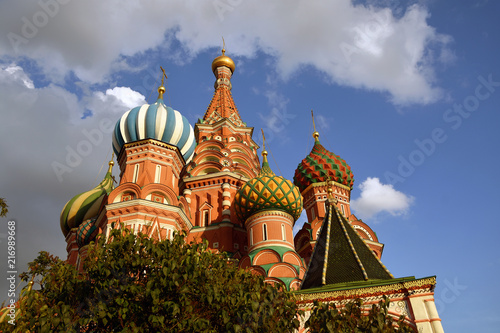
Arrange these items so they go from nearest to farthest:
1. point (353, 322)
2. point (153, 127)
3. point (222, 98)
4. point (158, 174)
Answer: point (353, 322) < point (158, 174) < point (153, 127) < point (222, 98)

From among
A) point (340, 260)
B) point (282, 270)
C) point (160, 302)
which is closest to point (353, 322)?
point (160, 302)

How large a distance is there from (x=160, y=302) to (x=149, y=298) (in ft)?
0.64

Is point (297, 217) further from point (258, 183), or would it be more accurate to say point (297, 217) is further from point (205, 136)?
point (205, 136)

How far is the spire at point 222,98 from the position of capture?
2625 centimetres

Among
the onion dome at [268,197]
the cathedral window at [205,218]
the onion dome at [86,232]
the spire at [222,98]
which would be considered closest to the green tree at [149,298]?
the onion dome at [268,197]

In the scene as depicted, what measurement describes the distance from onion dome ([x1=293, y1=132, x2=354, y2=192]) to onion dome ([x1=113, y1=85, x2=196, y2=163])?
7509 millimetres

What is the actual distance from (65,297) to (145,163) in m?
11.1

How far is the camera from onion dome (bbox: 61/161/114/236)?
69.7 feet

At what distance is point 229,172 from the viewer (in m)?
20.8

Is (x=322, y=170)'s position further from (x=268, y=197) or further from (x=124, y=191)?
(x=124, y=191)

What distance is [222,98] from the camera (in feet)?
91.2

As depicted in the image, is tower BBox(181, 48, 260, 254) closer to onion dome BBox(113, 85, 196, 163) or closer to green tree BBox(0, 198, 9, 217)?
onion dome BBox(113, 85, 196, 163)

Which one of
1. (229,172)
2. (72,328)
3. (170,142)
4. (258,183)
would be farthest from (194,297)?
(229,172)

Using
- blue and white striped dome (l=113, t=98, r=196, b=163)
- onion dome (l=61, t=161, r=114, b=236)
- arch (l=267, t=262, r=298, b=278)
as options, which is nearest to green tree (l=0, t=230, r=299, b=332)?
arch (l=267, t=262, r=298, b=278)
